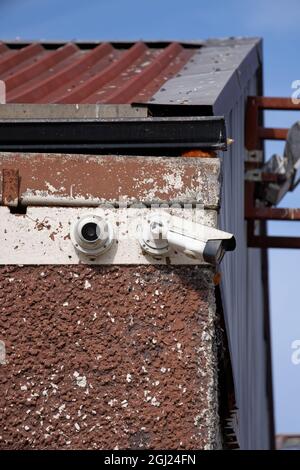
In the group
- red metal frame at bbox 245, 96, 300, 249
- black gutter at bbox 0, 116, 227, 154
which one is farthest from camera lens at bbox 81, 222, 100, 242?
red metal frame at bbox 245, 96, 300, 249

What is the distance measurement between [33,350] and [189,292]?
0.82 meters

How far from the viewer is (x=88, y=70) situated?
8641 millimetres

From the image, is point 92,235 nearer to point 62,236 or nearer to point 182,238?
point 62,236

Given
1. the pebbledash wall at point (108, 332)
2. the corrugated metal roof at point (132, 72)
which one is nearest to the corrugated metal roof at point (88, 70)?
the corrugated metal roof at point (132, 72)

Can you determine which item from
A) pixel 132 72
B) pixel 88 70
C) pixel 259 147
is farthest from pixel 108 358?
pixel 259 147

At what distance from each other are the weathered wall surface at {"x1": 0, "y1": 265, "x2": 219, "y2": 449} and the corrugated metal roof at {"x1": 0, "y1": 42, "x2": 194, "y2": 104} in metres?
1.37

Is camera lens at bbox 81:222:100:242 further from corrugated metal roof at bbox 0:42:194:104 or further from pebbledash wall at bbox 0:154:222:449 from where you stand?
corrugated metal roof at bbox 0:42:194:104

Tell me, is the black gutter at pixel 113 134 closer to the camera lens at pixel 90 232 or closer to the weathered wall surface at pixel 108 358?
the camera lens at pixel 90 232

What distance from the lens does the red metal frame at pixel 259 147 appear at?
29.9 ft

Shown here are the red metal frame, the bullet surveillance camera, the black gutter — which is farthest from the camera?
the red metal frame

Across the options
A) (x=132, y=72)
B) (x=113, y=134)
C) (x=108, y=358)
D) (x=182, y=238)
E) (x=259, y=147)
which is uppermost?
(x=132, y=72)

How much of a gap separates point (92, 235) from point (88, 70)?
304 cm

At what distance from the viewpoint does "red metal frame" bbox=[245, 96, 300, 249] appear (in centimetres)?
911

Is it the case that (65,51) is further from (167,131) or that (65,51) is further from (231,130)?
(167,131)
